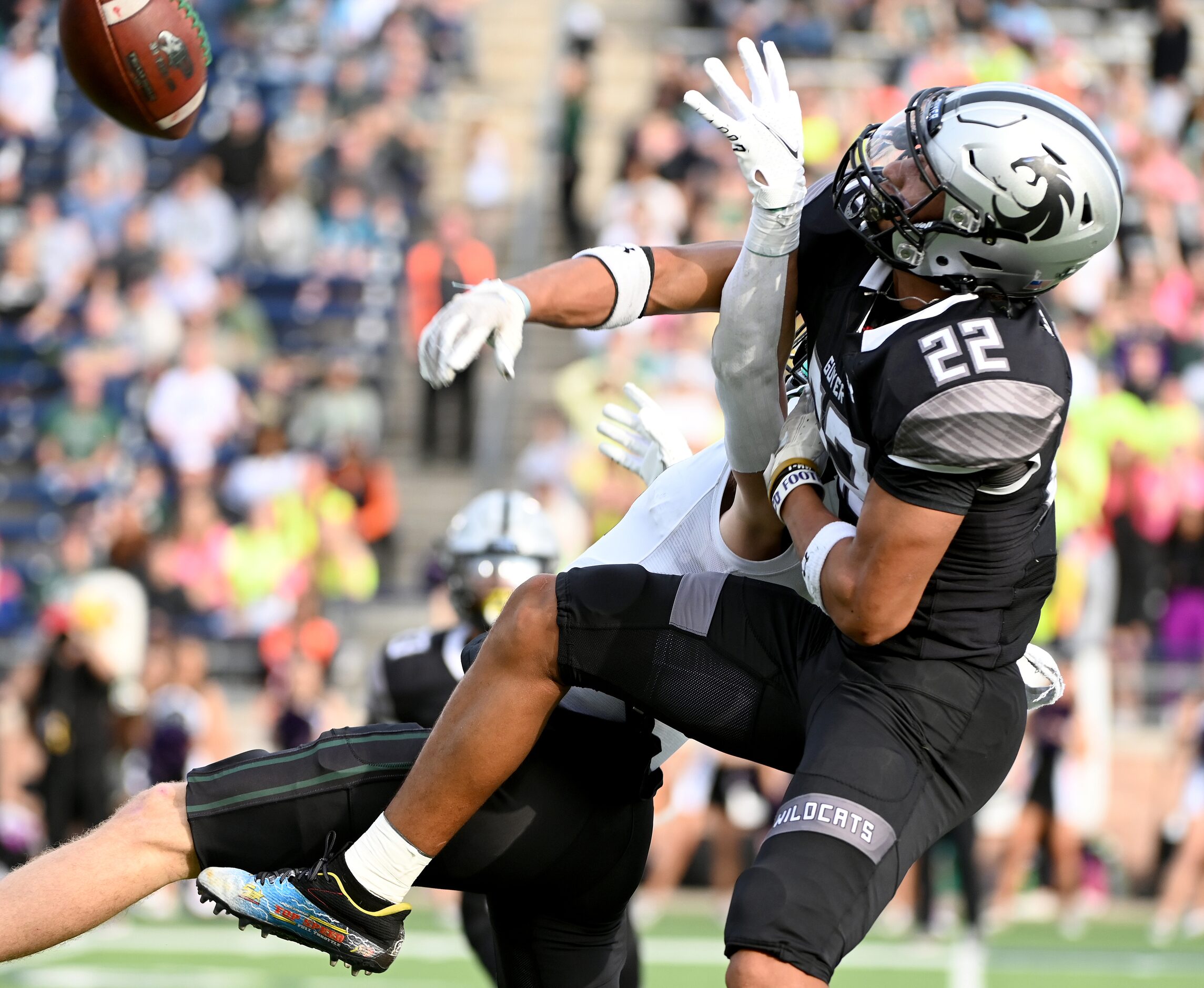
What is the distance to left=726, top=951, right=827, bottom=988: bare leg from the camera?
10.4 feet

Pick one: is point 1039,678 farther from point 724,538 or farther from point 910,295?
point 910,295

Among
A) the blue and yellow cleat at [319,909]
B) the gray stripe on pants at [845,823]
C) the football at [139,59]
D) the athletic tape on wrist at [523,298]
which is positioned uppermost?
the football at [139,59]

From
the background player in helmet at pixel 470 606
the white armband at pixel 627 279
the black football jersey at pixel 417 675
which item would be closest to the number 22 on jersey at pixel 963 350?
the white armband at pixel 627 279

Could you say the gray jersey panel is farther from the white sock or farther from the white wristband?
the white sock

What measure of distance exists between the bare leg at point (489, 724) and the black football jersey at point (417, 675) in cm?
176

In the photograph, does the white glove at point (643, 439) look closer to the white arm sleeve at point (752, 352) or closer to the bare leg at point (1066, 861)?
the white arm sleeve at point (752, 352)

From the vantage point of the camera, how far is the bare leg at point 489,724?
352 centimetres

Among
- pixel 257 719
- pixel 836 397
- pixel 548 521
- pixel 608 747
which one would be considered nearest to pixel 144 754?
pixel 257 719

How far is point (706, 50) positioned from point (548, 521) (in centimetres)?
921

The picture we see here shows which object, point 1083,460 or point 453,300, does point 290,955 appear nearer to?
point 1083,460

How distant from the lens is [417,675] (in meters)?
5.47

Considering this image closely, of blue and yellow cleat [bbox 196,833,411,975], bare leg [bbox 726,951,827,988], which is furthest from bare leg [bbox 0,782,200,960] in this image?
bare leg [bbox 726,951,827,988]

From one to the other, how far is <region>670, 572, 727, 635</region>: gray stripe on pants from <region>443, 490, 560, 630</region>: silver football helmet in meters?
1.60

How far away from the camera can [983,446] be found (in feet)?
10.7
